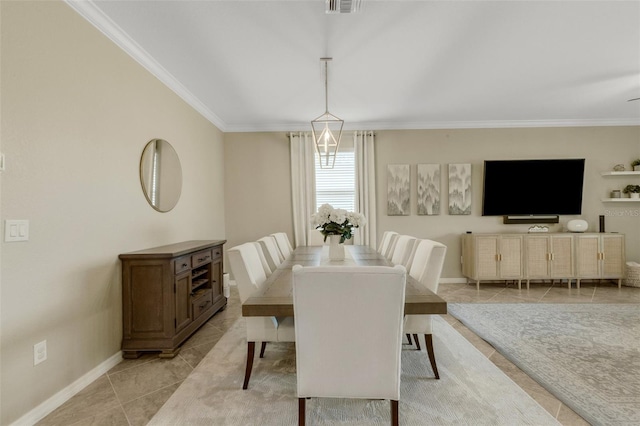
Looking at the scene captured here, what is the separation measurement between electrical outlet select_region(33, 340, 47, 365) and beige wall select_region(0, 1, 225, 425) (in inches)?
1.2

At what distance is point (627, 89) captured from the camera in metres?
3.92

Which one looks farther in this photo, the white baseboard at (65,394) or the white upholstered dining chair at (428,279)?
the white upholstered dining chair at (428,279)

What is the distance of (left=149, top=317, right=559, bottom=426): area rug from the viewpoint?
5.89 ft

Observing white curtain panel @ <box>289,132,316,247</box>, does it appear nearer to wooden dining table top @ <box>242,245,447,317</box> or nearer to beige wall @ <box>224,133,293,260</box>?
beige wall @ <box>224,133,293,260</box>

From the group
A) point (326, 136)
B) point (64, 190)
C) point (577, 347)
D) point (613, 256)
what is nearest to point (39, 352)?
point (64, 190)

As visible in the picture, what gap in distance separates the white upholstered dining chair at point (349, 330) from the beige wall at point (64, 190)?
5.20ft

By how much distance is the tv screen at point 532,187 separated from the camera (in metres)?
5.09

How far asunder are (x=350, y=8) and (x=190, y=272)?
2.54 m

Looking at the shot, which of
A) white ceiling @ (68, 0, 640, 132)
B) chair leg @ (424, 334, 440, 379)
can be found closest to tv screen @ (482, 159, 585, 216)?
white ceiling @ (68, 0, 640, 132)

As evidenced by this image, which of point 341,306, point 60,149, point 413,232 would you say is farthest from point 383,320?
point 413,232

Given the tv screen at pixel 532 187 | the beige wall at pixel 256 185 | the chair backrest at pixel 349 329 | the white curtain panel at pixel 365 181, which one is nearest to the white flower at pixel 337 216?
the chair backrest at pixel 349 329

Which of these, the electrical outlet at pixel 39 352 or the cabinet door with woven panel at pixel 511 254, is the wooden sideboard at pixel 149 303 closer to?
the electrical outlet at pixel 39 352

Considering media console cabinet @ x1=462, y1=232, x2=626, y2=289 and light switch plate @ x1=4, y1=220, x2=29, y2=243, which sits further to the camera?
media console cabinet @ x1=462, y1=232, x2=626, y2=289

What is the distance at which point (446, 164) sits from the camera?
17.3 ft
